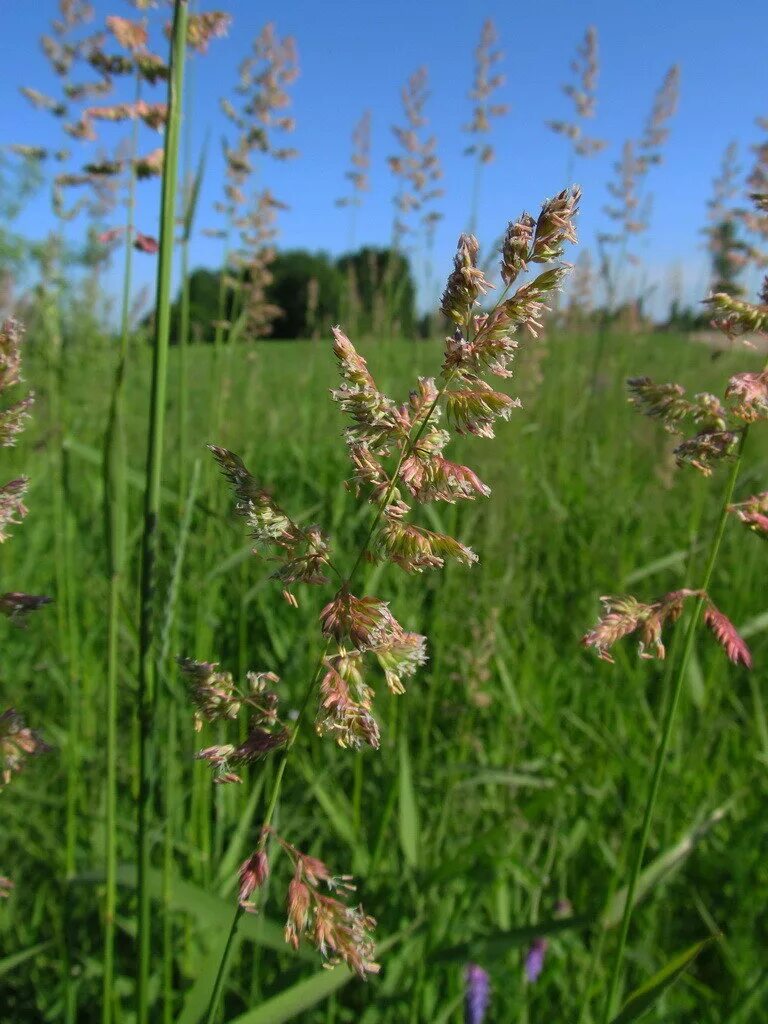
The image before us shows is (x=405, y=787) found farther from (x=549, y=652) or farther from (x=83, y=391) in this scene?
(x=83, y=391)

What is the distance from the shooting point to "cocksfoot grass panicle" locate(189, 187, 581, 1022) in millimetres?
575

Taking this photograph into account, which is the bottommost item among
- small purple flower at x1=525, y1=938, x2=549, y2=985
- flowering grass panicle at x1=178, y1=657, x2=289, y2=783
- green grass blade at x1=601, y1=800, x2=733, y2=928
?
small purple flower at x1=525, y1=938, x2=549, y2=985

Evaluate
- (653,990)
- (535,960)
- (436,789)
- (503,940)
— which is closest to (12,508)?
(653,990)

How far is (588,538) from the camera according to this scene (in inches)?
129

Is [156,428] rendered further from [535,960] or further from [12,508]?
[535,960]

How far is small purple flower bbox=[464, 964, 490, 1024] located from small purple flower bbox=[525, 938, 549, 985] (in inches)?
4.5

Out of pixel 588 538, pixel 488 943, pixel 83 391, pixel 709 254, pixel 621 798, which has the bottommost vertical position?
pixel 621 798

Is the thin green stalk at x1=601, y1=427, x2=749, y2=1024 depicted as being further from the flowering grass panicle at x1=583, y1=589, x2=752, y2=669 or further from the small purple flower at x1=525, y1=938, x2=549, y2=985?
the small purple flower at x1=525, y1=938, x2=549, y2=985

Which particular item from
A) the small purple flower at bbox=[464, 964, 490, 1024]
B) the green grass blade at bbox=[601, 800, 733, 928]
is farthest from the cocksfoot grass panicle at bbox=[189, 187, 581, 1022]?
the small purple flower at bbox=[464, 964, 490, 1024]

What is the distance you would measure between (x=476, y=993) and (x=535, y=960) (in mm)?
192

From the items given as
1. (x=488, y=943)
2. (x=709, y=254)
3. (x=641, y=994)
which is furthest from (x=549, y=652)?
(x=709, y=254)

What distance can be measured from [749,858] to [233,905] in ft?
4.15

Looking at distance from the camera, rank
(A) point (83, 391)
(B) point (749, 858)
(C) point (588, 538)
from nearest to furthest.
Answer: (B) point (749, 858), (C) point (588, 538), (A) point (83, 391)

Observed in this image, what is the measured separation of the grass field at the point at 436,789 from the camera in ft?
4.88
